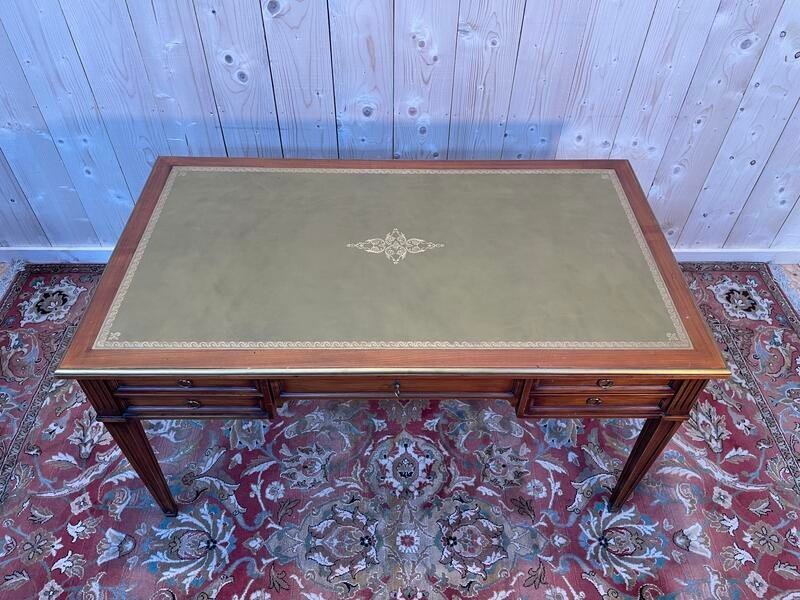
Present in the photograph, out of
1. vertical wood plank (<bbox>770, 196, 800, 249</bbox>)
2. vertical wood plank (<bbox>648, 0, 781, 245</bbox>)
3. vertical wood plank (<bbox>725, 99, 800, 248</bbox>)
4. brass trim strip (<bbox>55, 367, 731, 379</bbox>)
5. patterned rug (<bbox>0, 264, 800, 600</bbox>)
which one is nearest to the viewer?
brass trim strip (<bbox>55, 367, 731, 379</bbox>)

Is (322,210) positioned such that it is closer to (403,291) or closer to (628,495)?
(403,291)

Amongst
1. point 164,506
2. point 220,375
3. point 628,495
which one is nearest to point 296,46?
point 220,375

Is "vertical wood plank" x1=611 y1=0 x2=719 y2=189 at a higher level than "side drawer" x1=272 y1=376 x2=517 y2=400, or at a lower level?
higher

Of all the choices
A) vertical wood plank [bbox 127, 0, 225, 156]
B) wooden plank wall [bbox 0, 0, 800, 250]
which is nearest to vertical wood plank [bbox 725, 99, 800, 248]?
wooden plank wall [bbox 0, 0, 800, 250]

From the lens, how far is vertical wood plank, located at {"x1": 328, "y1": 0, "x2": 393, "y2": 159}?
5.41 ft

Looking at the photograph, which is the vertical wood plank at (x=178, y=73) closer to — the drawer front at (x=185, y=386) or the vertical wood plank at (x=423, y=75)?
the vertical wood plank at (x=423, y=75)

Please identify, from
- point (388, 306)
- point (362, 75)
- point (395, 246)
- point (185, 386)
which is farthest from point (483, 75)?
point (185, 386)

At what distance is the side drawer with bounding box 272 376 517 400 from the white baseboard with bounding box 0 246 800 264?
54.1 inches

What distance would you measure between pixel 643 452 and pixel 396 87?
1.28 m

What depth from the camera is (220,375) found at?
1.25 meters

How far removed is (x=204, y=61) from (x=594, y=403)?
1470 millimetres

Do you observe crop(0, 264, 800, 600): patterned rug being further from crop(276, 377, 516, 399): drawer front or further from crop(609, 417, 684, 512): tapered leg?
crop(276, 377, 516, 399): drawer front

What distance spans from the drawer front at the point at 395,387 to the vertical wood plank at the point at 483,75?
950 millimetres

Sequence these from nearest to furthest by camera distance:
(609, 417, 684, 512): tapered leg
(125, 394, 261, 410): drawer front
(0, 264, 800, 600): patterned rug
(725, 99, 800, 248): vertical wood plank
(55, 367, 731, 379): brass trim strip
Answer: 1. (55, 367, 731, 379): brass trim strip
2. (125, 394, 261, 410): drawer front
3. (609, 417, 684, 512): tapered leg
4. (0, 264, 800, 600): patterned rug
5. (725, 99, 800, 248): vertical wood plank
